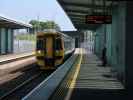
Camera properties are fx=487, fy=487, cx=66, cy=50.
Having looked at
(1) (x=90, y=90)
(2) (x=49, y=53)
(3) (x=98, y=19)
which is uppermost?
(3) (x=98, y=19)

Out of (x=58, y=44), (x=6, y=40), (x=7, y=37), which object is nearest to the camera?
(x=58, y=44)

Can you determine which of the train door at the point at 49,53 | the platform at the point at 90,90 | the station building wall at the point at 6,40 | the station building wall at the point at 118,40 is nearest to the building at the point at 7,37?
the station building wall at the point at 6,40

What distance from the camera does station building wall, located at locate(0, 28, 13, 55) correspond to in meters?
63.0

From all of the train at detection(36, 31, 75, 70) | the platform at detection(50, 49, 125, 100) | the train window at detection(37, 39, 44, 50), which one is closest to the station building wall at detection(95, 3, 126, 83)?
the platform at detection(50, 49, 125, 100)

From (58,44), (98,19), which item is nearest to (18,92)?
(98,19)

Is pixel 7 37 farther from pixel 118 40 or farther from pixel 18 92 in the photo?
pixel 18 92

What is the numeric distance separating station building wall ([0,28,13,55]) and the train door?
29997 mm

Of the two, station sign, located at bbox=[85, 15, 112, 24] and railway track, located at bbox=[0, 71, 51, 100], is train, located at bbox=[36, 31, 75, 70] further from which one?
station sign, located at bbox=[85, 15, 112, 24]

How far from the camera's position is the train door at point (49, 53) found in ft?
107

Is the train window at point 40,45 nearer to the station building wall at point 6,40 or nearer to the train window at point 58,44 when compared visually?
the train window at point 58,44

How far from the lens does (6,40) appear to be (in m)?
65.7

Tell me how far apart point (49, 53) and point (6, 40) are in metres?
33.6

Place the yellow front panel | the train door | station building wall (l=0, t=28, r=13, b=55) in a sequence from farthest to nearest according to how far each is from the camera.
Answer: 1. station building wall (l=0, t=28, r=13, b=55)
2. the yellow front panel
3. the train door

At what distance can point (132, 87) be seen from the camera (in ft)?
62.6
